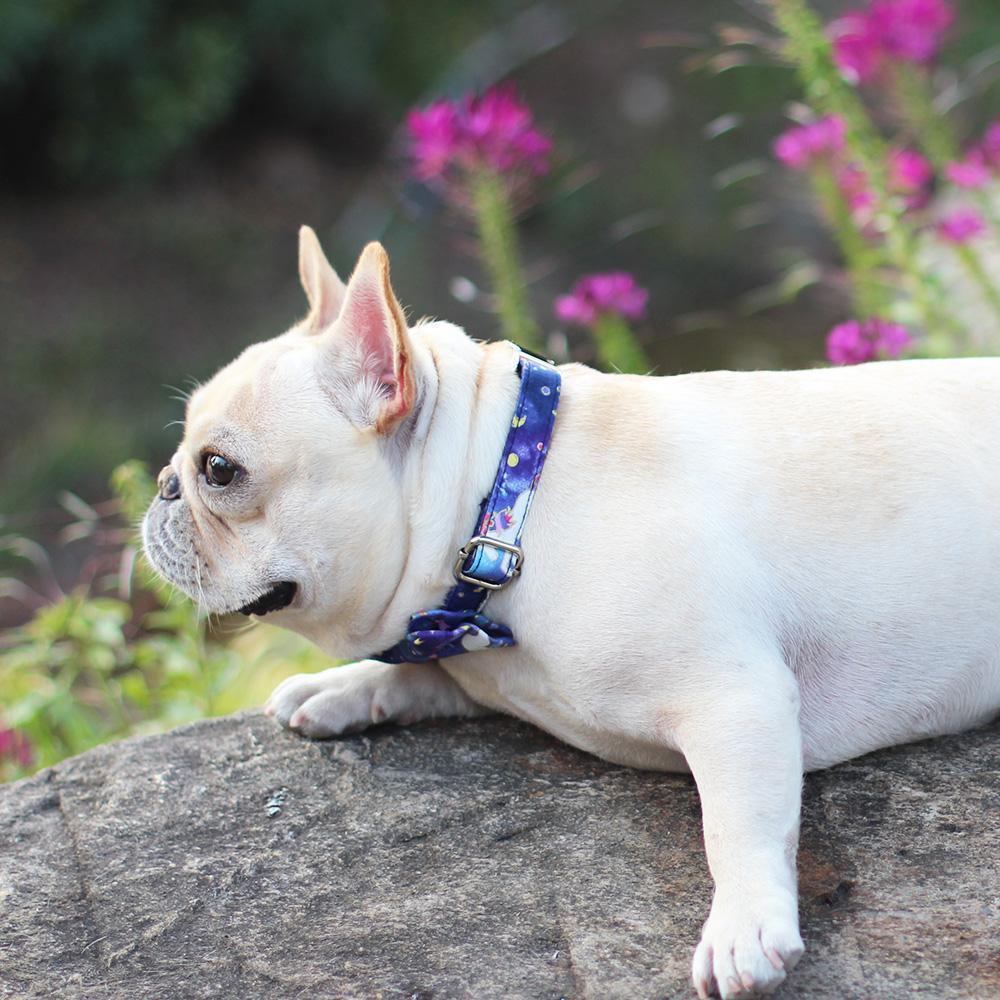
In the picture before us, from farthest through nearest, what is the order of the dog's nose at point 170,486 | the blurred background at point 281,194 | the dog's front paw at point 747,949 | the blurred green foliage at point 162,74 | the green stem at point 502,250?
the blurred green foliage at point 162,74 < the blurred background at point 281,194 < the green stem at point 502,250 < the dog's nose at point 170,486 < the dog's front paw at point 747,949

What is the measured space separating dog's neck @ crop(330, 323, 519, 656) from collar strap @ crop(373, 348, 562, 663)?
0.02 meters

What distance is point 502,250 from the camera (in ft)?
11.5

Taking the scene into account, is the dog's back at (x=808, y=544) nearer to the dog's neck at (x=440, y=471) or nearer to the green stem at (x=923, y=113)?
the dog's neck at (x=440, y=471)

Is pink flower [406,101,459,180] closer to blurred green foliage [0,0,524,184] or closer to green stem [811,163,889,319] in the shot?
green stem [811,163,889,319]

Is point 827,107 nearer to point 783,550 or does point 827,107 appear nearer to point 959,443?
point 959,443

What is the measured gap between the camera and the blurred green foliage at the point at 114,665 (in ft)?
11.5

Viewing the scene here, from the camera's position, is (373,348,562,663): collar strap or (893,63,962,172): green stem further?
(893,63,962,172): green stem

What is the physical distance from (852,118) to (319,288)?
1.59 m

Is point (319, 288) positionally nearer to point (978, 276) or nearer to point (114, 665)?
point (114, 665)

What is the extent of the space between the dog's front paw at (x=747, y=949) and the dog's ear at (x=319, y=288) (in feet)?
4.48

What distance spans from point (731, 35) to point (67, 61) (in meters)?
5.03

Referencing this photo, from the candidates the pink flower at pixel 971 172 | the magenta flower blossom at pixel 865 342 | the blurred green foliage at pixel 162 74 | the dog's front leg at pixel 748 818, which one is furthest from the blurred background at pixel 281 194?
the dog's front leg at pixel 748 818

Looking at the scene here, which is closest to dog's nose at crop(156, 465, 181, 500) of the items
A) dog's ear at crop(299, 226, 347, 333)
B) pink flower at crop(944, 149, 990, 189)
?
dog's ear at crop(299, 226, 347, 333)

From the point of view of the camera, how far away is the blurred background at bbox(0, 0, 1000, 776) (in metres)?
6.56
